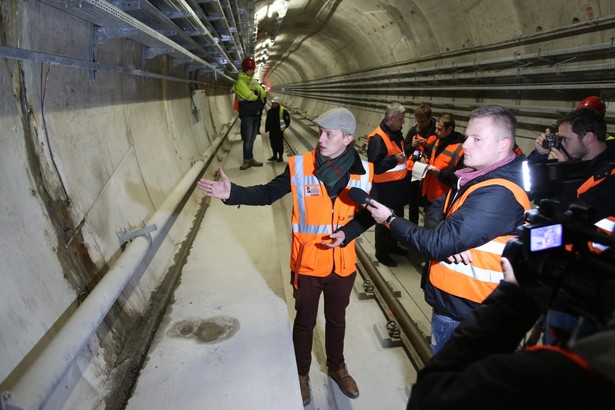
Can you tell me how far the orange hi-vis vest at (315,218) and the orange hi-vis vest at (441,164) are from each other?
2.01m

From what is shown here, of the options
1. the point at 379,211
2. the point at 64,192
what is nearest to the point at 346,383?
the point at 379,211

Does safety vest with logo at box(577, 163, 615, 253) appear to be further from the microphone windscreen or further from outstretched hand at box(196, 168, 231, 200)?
outstretched hand at box(196, 168, 231, 200)

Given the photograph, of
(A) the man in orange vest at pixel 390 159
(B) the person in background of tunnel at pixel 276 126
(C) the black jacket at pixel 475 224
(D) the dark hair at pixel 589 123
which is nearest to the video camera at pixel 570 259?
(C) the black jacket at pixel 475 224

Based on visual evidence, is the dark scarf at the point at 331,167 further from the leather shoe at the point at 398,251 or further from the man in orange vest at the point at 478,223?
the leather shoe at the point at 398,251

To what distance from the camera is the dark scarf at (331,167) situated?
7.45 ft

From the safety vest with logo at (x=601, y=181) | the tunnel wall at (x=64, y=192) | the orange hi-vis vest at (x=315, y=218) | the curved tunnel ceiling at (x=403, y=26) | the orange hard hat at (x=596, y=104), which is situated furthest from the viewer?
the curved tunnel ceiling at (x=403, y=26)

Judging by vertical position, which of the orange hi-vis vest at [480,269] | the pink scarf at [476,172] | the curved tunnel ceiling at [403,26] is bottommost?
the orange hi-vis vest at [480,269]

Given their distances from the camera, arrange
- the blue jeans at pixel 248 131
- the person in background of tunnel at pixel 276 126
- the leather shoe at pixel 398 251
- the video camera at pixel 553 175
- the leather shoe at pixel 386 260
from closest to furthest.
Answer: the video camera at pixel 553 175 → the leather shoe at pixel 386 260 → the leather shoe at pixel 398 251 → the blue jeans at pixel 248 131 → the person in background of tunnel at pixel 276 126

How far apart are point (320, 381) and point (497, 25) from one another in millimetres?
5772

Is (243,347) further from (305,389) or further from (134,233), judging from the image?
(134,233)

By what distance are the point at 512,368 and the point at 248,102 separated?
685 cm

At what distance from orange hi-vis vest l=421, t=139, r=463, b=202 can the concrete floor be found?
155 centimetres

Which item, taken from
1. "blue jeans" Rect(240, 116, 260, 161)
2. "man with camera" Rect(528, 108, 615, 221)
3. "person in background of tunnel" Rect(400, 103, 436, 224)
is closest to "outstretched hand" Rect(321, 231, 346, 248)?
"man with camera" Rect(528, 108, 615, 221)

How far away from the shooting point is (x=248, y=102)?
6.98m
